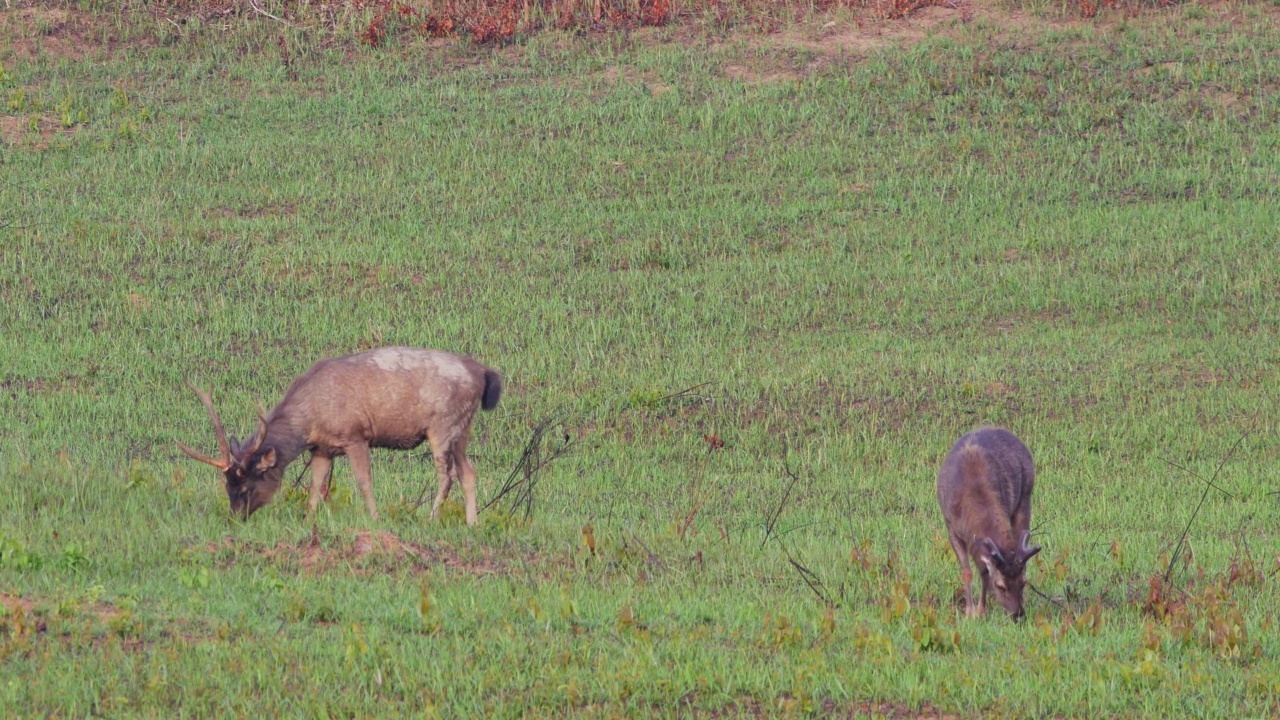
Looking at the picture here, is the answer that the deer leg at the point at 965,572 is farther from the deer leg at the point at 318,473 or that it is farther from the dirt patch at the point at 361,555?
the deer leg at the point at 318,473

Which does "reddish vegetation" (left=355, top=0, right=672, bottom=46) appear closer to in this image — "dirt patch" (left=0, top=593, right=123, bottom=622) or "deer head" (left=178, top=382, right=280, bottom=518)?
"deer head" (left=178, top=382, right=280, bottom=518)

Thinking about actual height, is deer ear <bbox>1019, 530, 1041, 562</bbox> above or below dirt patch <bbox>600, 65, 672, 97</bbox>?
below

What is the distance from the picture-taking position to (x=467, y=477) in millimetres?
11172

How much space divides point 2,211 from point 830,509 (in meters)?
13.8

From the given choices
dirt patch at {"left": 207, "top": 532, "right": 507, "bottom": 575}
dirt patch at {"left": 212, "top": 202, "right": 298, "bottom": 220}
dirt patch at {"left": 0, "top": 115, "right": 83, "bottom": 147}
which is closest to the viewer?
dirt patch at {"left": 207, "top": 532, "right": 507, "bottom": 575}

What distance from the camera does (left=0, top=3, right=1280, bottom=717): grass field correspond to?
761cm

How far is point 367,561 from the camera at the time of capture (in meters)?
9.29

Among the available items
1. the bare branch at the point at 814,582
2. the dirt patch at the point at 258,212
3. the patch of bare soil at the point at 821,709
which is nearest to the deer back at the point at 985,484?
the bare branch at the point at 814,582

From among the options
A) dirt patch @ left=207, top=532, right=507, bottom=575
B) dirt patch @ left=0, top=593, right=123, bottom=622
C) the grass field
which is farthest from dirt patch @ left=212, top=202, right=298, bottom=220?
dirt patch @ left=0, top=593, right=123, bottom=622

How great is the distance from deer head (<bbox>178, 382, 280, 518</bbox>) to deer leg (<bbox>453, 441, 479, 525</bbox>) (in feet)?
4.16

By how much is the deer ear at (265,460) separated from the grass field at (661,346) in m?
0.34

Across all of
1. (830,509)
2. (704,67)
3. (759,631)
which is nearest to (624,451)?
(830,509)

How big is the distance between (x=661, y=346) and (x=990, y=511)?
861cm

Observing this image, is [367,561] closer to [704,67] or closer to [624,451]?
[624,451]
